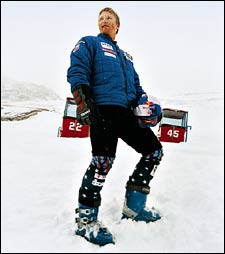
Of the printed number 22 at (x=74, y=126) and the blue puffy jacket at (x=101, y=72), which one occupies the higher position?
the blue puffy jacket at (x=101, y=72)

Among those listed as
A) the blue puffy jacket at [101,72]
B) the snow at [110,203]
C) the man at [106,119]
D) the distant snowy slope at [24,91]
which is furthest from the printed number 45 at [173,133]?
the distant snowy slope at [24,91]

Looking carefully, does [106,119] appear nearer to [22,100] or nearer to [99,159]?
[99,159]

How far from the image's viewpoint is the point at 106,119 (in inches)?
80.7

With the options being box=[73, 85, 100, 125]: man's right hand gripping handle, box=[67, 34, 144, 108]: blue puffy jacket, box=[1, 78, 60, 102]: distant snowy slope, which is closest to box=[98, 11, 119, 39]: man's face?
box=[67, 34, 144, 108]: blue puffy jacket

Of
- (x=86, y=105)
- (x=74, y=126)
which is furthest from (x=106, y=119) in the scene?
(x=74, y=126)

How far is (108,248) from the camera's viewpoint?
180cm

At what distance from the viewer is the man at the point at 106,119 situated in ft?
6.47

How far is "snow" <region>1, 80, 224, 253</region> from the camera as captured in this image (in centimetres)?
185

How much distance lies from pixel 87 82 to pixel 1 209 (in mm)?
1223

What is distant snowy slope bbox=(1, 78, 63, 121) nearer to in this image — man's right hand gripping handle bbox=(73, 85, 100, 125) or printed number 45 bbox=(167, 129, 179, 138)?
printed number 45 bbox=(167, 129, 179, 138)

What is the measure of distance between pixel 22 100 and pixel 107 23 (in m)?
15.4

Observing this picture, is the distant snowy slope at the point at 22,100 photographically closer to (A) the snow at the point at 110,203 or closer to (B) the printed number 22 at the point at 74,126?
(B) the printed number 22 at the point at 74,126

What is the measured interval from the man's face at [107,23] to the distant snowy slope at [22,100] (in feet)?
21.9

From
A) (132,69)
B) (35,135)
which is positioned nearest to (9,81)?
(35,135)
